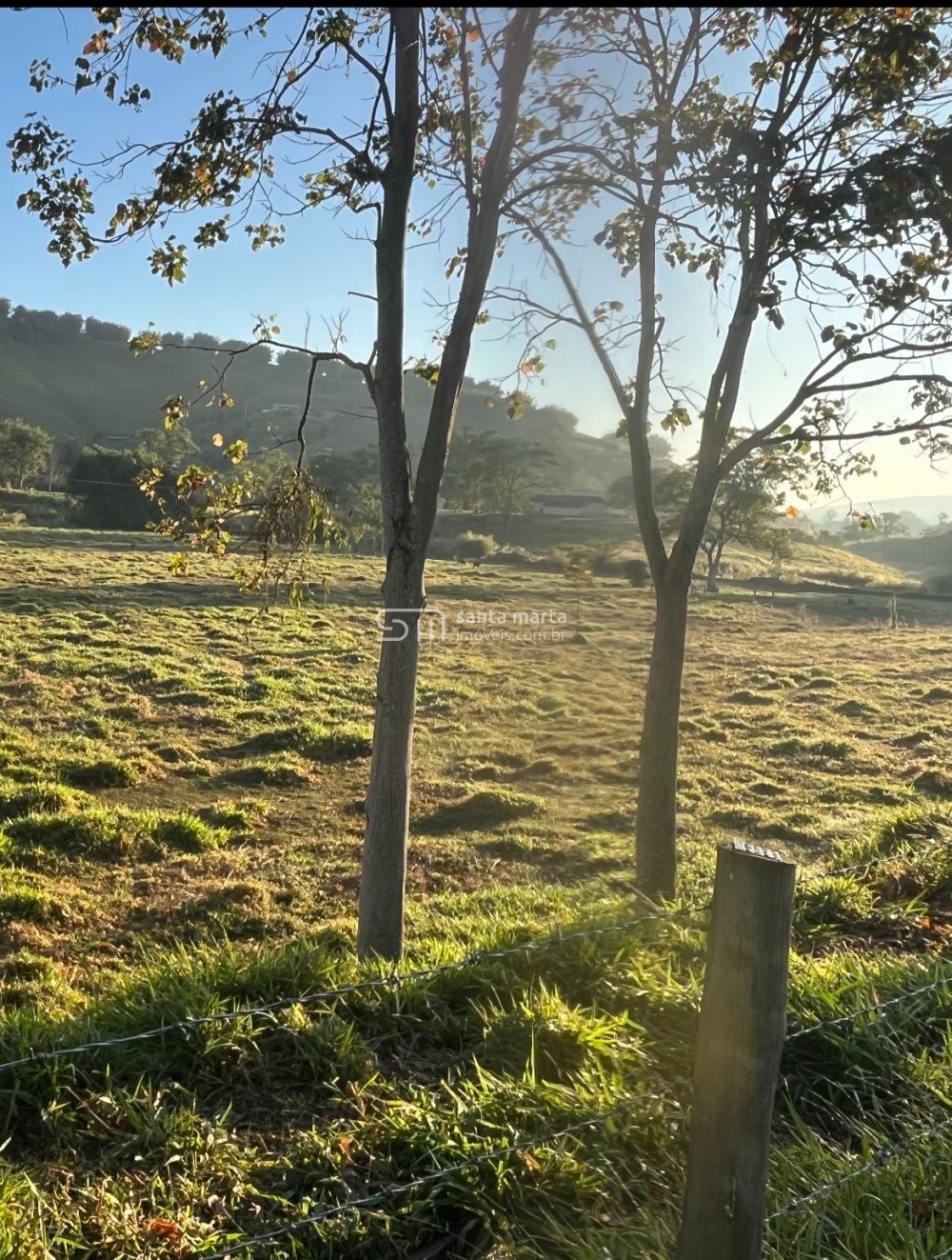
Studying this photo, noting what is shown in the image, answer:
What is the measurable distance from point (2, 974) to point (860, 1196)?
5366mm

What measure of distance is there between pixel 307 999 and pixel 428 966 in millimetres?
1334

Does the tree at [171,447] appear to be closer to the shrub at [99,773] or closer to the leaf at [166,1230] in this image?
the shrub at [99,773]

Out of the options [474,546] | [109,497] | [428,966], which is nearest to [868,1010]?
[428,966]

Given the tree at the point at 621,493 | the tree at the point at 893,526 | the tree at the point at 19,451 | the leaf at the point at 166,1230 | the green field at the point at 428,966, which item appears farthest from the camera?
the tree at the point at 893,526

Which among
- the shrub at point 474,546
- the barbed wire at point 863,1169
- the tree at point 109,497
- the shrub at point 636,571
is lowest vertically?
the barbed wire at point 863,1169

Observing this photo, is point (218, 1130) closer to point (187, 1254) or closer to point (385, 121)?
point (187, 1254)

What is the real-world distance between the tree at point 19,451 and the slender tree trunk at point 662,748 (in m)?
60.8

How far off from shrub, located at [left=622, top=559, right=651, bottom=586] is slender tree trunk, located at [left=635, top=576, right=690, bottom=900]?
16.8m

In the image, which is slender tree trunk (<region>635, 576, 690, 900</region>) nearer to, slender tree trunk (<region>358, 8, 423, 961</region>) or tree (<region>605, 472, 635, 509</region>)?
slender tree trunk (<region>358, 8, 423, 961</region>)

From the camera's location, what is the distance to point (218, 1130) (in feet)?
10.2

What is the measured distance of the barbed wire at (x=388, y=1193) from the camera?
2.48 metres

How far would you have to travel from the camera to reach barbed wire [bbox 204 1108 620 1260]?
2.48 metres

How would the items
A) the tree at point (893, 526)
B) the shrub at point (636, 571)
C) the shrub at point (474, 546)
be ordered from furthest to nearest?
the tree at point (893, 526), the shrub at point (474, 546), the shrub at point (636, 571)
